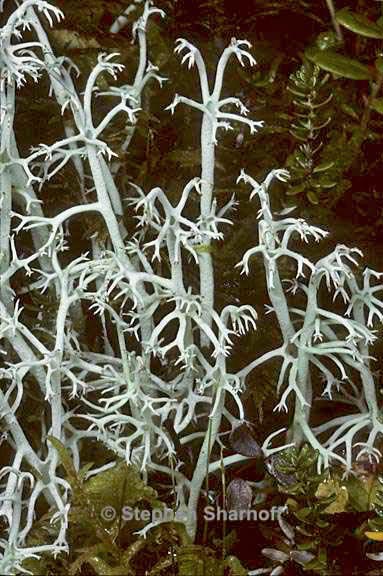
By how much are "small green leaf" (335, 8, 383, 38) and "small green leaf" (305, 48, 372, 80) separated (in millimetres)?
52

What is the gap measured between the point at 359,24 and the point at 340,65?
0.07 m

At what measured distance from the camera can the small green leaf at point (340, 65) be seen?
1.42 metres

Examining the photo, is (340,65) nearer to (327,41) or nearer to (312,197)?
(327,41)

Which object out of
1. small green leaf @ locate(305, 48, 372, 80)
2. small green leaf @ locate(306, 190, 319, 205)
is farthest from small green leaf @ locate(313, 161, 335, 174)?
small green leaf @ locate(305, 48, 372, 80)

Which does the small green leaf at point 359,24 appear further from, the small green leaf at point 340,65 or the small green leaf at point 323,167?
the small green leaf at point 323,167

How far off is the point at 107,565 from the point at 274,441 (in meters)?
0.47

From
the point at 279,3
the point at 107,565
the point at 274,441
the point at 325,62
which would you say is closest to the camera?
the point at 107,565

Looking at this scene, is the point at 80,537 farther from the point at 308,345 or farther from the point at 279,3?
the point at 279,3

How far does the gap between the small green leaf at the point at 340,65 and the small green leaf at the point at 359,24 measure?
5 cm

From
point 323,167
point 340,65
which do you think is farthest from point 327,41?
point 323,167

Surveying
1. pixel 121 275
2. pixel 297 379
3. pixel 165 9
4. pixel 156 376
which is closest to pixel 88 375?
pixel 156 376

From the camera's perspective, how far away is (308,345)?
143 cm

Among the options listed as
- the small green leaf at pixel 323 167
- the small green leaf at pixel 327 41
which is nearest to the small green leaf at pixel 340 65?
the small green leaf at pixel 327 41

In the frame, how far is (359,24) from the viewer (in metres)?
1.40
